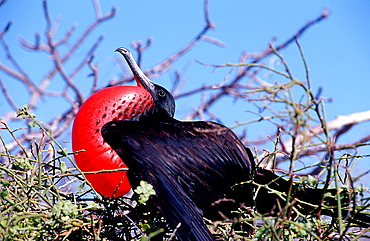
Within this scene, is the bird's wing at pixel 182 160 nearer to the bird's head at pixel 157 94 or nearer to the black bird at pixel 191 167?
→ the black bird at pixel 191 167

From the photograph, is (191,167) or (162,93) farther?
(162,93)

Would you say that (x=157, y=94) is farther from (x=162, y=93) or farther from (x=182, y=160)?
(x=182, y=160)

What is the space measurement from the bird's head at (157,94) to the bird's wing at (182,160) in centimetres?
34

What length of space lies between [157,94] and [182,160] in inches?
20.9

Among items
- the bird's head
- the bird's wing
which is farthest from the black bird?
the bird's head

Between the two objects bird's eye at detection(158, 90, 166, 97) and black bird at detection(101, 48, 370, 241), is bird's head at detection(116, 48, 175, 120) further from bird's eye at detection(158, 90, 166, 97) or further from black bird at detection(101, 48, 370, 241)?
black bird at detection(101, 48, 370, 241)

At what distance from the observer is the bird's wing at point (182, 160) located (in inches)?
57.0

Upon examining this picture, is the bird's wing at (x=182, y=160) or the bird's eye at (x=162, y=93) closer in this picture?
the bird's wing at (x=182, y=160)

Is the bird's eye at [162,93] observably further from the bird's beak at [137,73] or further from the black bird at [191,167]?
the black bird at [191,167]

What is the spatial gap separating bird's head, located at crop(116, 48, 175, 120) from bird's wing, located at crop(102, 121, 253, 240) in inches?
13.3

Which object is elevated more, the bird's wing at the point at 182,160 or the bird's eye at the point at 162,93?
the bird's eye at the point at 162,93

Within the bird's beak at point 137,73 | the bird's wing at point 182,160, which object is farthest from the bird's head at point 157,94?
the bird's wing at point 182,160

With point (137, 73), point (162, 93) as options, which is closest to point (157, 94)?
point (162, 93)

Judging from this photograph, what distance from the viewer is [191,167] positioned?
160cm
